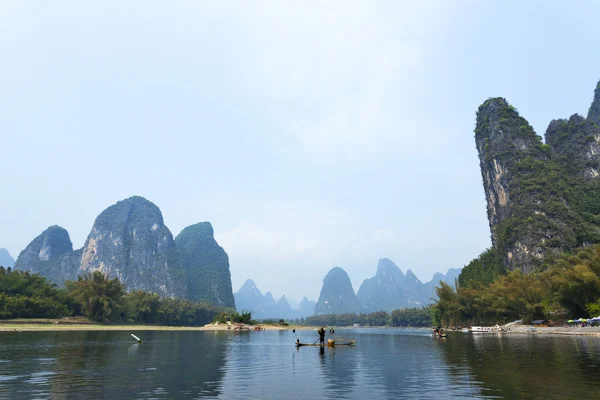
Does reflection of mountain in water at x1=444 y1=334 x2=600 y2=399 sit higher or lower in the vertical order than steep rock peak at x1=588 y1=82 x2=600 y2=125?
lower

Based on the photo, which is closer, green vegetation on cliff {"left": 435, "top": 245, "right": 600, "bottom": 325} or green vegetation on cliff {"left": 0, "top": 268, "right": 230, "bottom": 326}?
green vegetation on cliff {"left": 435, "top": 245, "right": 600, "bottom": 325}

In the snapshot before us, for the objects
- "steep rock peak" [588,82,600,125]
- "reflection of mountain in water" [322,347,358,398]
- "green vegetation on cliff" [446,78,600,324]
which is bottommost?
"reflection of mountain in water" [322,347,358,398]

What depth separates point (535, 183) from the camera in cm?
11412

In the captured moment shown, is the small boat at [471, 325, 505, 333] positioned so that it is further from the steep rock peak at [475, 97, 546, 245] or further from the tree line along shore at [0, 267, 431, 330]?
the tree line along shore at [0, 267, 431, 330]

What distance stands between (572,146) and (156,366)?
5418 inches

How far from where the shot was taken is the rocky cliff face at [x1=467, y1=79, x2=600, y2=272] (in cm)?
10219

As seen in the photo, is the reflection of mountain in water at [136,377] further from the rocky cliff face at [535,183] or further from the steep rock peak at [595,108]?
the steep rock peak at [595,108]

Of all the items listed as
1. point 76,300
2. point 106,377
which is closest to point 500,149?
point 76,300

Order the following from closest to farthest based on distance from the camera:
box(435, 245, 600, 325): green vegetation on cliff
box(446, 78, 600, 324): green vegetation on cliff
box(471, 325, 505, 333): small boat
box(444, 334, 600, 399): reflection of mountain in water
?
box(444, 334, 600, 399): reflection of mountain in water
box(435, 245, 600, 325): green vegetation on cliff
box(471, 325, 505, 333): small boat
box(446, 78, 600, 324): green vegetation on cliff

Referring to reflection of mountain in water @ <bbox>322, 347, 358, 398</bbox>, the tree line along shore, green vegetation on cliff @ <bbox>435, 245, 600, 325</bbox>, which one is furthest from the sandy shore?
the tree line along shore

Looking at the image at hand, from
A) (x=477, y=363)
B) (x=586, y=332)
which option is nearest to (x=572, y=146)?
(x=586, y=332)

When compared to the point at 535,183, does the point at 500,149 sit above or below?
above

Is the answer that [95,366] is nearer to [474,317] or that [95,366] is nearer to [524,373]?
[524,373]

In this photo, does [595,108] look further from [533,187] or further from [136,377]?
[136,377]
